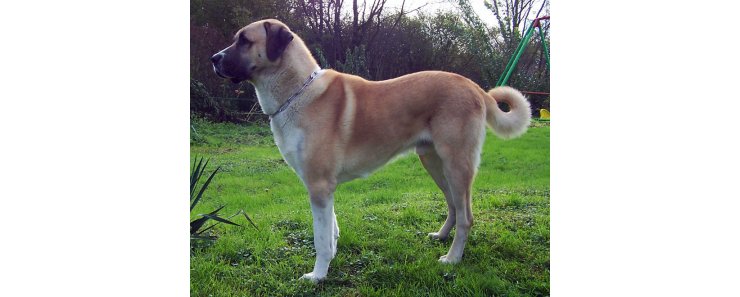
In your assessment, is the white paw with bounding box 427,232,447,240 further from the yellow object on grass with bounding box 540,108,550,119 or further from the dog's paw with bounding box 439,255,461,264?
the yellow object on grass with bounding box 540,108,550,119

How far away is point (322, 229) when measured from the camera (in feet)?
8.93

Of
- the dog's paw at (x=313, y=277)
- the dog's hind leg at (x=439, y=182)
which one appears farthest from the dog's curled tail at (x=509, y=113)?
the dog's paw at (x=313, y=277)

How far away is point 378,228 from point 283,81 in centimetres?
112

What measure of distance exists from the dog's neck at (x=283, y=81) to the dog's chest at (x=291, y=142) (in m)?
0.13

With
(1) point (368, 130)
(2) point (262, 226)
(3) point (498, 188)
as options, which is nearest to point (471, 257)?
(3) point (498, 188)

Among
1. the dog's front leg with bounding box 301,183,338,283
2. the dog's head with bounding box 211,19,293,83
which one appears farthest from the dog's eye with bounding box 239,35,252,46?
the dog's front leg with bounding box 301,183,338,283

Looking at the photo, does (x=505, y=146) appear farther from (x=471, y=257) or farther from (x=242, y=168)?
(x=242, y=168)

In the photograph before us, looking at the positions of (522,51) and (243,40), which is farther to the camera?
(522,51)

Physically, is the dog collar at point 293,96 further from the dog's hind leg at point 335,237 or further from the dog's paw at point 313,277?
the dog's paw at point 313,277

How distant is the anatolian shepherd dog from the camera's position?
2723mm

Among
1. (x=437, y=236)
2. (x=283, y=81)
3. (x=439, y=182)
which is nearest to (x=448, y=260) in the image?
(x=437, y=236)

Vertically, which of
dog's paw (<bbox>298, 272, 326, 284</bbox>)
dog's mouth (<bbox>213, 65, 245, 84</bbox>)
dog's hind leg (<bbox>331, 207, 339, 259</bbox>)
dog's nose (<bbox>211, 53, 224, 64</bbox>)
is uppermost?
dog's nose (<bbox>211, 53, 224, 64</bbox>)

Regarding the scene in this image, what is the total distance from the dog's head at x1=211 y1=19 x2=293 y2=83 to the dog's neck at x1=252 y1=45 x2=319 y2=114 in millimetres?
44

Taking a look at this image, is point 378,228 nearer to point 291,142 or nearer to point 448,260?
point 448,260
